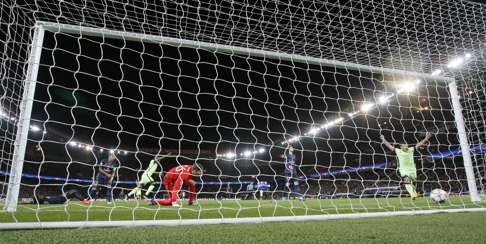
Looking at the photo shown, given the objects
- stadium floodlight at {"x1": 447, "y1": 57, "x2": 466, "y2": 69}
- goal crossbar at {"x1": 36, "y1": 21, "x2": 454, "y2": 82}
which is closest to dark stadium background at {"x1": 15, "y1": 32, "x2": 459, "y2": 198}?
stadium floodlight at {"x1": 447, "y1": 57, "x2": 466, "y2": 69}

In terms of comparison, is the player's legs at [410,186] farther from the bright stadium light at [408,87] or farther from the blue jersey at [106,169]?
the blue jersey at [106,169]

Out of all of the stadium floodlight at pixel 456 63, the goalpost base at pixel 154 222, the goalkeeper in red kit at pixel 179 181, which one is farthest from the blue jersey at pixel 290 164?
the goalpost base at pixel 154 222

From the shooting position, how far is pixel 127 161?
1128 inches

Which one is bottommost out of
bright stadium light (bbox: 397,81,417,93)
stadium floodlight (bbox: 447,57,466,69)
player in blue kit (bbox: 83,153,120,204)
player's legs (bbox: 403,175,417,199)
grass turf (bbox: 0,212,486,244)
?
grass turf (bbox: 0,212,486,244)

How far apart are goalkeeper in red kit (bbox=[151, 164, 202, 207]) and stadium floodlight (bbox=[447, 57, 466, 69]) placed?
19.5 feet

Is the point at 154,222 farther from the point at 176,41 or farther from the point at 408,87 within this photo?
the point at 408,87

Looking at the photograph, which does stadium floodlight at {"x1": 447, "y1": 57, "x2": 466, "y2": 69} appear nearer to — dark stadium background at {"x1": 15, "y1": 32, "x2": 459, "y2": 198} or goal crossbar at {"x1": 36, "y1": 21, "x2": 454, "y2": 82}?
goal crossbar at {"x1": 36, "y1": 21, "x2": 454, "y2": 82}

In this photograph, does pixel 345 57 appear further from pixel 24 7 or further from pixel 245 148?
pixel 245 148

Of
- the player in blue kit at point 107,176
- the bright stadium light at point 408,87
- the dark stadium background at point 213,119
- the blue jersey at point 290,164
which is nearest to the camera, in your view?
the bright stadium light at point 408,87

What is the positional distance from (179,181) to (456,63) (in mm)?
6642

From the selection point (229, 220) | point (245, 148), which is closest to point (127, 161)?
point (245, 148)

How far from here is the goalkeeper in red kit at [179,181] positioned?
6334 millimetres

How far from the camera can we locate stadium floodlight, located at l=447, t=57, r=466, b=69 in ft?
24.3

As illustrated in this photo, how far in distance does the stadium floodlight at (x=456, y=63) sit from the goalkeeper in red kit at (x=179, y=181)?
5.94 m
